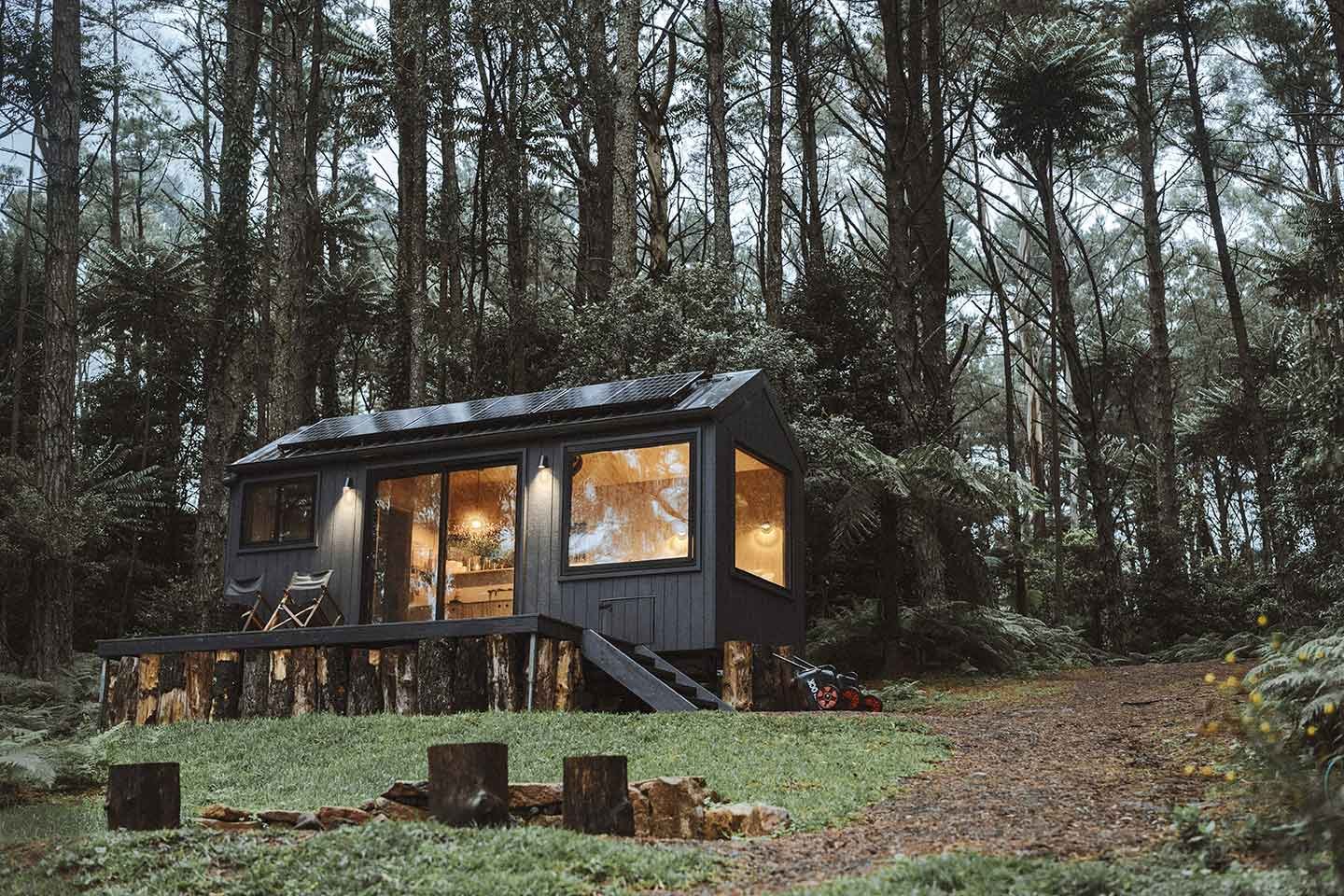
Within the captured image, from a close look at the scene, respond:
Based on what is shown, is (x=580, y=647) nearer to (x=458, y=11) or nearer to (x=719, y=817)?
(x=719, y=817)

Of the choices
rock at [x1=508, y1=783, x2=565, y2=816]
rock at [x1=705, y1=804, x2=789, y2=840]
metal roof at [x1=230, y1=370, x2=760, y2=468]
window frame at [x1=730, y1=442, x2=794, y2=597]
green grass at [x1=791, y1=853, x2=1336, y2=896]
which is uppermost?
metal roof at [x1=230, y1=370, x2=760, y2=468]

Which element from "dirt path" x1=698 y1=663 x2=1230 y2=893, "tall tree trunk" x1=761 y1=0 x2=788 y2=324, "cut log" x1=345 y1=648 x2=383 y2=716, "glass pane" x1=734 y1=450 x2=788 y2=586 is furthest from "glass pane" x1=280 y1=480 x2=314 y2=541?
"tall tree trunk" x1=761 y1=0 x2=788 y2=324

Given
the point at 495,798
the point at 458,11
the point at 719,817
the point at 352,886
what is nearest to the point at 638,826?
the point at 719,817

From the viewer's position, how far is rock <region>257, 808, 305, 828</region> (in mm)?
5117

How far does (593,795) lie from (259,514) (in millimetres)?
7993

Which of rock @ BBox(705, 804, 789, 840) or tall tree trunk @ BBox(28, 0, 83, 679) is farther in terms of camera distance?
tall tree trunk @ BBox(28, 0, 83, 679)

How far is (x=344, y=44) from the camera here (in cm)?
1798

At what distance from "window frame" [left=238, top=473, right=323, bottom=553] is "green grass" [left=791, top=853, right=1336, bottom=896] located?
28.6 feet

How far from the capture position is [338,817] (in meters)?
5.04

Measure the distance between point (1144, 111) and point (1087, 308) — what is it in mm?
11491

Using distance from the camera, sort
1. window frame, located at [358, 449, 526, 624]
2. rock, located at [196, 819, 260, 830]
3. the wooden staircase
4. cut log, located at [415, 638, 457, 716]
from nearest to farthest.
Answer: rock, located at [196, 819, 260, 830] → the wooden staircase → cut log, located at [415, 638, 457, 716] → window frame, located at [358, 449, 526, 624]

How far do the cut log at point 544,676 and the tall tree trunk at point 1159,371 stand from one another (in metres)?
9.73

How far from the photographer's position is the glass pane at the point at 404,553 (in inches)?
447

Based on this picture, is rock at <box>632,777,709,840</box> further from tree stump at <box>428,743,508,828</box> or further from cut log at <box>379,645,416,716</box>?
cut log at <box>379,645,416,716</box>
